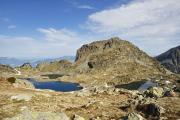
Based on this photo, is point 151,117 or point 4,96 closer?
point 151,117

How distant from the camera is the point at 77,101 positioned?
5634 cm

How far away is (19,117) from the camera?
122 ft

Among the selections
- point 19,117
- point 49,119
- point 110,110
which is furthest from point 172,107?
point 19,117

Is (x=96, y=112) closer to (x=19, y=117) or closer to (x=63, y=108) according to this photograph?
(x=63, y=108)

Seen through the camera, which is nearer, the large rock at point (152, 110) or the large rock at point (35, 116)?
the large rock at point (35, 116)

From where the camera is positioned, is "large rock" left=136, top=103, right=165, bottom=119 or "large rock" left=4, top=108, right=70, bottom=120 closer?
"large rock" left=4, top=108, right=70, bottom=120

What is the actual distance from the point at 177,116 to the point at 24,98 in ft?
79.2

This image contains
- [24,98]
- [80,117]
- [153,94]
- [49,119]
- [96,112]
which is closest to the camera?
[49,119]

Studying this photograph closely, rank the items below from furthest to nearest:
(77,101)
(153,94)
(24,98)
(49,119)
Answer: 1. (153,94)
2. (77,101)
3. (24,98)
4. (49,119)

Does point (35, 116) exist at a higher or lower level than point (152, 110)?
higher

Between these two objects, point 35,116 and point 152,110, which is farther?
point 152,110

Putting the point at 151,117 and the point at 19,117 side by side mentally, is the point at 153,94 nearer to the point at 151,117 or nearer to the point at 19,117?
the point at 151,117

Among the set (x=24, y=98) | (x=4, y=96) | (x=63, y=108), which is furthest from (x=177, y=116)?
(x=4, y=96)

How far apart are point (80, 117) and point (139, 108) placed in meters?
10.0
